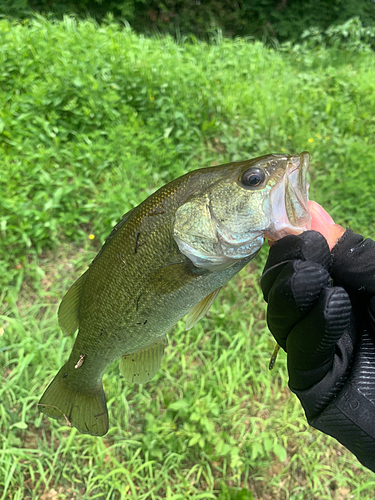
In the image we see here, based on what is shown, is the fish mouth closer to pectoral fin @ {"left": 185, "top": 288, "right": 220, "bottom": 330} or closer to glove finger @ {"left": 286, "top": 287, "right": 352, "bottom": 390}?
glove finger @ {"left": 286, "top": 287, "right": 352, "bottom": 390}

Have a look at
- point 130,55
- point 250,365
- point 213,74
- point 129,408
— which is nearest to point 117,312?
point 129,408

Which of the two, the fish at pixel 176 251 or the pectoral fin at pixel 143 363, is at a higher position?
the fish at pixel 176 251

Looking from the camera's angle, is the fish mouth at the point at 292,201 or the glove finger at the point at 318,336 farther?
the fish mouth at the point at 292,201

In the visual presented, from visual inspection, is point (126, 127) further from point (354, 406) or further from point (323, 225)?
point (354, 406)

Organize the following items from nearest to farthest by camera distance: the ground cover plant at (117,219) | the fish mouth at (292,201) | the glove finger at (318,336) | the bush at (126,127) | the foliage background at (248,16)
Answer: the glove finger at (318,336) → the fish mouth at (292,201) → the ground cover plant at (117,219) → the bush at (126,127) → the foliage background at (248,16)

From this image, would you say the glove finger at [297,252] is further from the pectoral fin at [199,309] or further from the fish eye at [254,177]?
the pectoral fin at [199,309]

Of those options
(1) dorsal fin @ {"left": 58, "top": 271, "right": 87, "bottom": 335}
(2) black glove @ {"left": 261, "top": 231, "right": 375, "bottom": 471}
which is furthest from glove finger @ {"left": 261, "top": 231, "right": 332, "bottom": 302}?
(1) dorsal fin @ {"left": 58, "top": 271, "right": 87, "bottom": 335}

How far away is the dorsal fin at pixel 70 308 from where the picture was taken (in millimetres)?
1568

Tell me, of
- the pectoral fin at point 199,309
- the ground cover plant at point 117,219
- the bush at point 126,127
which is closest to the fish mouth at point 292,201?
the pectoral fin at point 199,309

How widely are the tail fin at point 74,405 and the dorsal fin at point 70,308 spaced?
0.22m

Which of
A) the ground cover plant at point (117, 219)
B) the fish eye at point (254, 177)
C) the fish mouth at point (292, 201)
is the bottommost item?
the ground cover plant at point (117, 219)

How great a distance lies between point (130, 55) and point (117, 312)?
11.6 feet

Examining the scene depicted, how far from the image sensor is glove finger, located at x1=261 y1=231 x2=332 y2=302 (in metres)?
1.09

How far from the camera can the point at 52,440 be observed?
229 cm
